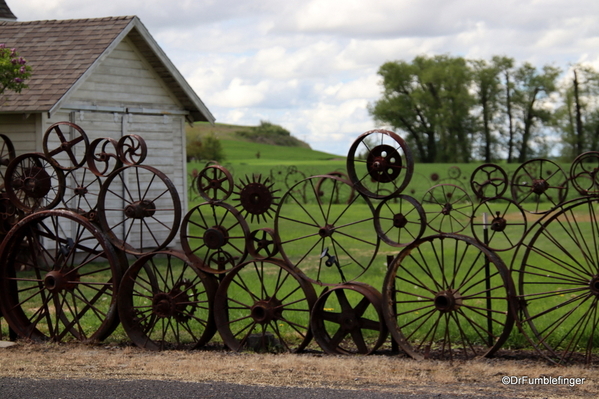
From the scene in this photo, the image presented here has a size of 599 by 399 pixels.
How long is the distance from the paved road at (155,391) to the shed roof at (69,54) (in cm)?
848

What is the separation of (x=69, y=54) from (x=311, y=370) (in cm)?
1058

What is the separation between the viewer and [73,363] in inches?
269

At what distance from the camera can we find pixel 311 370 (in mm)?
6238

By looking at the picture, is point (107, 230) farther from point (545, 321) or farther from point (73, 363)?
point (545, 321)

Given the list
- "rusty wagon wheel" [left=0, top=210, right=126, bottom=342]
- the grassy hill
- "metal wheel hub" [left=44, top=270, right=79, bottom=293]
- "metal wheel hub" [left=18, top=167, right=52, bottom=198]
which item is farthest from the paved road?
the grassy hill

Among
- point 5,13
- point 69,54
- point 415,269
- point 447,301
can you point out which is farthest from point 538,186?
point 5,13

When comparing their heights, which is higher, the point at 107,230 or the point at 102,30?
the point at 102,30

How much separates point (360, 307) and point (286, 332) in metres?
1.49

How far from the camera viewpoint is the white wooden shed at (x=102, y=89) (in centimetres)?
1368

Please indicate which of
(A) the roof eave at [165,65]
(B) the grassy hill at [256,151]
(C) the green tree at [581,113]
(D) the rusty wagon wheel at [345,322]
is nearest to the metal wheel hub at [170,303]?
(D) the rusty wagon wheel at [345,322]

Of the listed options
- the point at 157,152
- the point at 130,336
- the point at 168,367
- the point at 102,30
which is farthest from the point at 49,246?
the point at 168,367

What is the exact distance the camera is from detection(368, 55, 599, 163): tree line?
57.3 meters

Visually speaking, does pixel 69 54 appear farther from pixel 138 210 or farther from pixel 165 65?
pixel 138 210

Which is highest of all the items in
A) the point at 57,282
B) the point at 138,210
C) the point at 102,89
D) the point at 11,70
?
the point at 102,89
